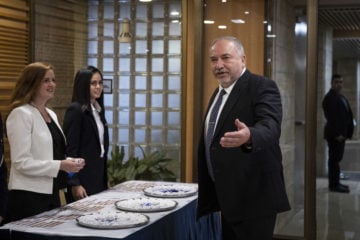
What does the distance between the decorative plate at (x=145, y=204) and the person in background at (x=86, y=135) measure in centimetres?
61

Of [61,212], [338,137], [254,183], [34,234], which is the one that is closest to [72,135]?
[61,212]

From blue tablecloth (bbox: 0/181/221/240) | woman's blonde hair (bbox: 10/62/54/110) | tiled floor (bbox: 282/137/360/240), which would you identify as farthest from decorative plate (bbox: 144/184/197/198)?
tiled floor (bbox: 282/137/360/240)

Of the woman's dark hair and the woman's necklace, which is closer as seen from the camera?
the woman's necklace

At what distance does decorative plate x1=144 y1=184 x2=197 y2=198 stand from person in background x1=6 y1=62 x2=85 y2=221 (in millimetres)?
579

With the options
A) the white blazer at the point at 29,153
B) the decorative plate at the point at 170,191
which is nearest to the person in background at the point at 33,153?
the white blazer at the point at 29,153

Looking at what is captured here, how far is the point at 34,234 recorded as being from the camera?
2.50m

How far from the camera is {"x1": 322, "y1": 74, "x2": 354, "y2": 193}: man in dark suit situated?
7.78 metres

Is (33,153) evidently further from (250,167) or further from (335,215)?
(335,215)

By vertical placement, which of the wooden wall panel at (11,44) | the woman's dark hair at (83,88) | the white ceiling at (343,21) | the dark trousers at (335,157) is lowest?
the dark trousers at (335,157)

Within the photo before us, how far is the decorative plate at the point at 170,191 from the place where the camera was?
11.1 feet

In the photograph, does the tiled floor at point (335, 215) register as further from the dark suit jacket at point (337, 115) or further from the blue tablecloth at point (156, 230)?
the blue tablecloth at point (156, 230)

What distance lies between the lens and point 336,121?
25.6ft

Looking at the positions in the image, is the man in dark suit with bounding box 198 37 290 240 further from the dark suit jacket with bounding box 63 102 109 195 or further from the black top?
the dark suit jacket with bounding box 63 102 109 195

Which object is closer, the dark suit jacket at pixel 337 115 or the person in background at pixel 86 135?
the person in background at pixel 86 135
